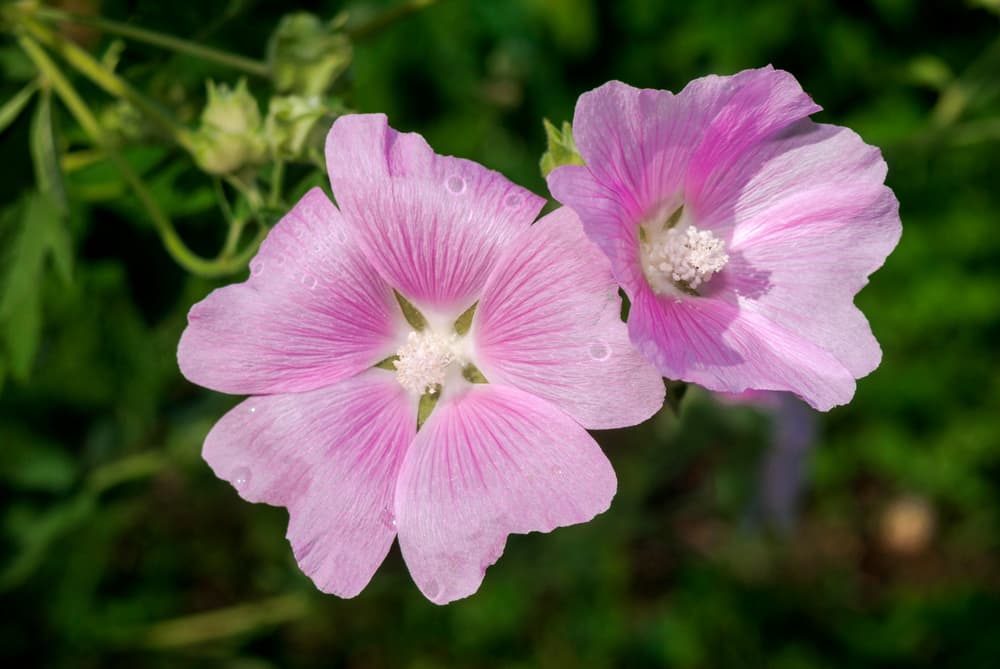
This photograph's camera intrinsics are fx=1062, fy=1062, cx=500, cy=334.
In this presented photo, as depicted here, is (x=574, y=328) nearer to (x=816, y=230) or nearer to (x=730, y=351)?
(x=730, y=351)

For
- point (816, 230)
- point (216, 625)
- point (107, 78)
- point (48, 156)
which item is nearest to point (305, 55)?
point (107, 78)

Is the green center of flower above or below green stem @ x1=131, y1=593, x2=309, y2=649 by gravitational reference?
above

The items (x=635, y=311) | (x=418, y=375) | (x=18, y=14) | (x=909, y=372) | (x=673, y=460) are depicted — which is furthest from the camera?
(x=909, y=372)

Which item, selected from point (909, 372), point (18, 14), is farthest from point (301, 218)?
point (909, 372)

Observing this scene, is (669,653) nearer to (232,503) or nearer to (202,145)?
(232,503)

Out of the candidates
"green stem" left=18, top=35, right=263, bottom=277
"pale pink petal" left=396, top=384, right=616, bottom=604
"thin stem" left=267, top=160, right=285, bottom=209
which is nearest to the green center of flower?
"pale pink petal" left=396, top=384, right=616, bottom=604

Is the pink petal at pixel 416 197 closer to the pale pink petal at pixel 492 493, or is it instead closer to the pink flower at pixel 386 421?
the pink flower at pixel 386 421

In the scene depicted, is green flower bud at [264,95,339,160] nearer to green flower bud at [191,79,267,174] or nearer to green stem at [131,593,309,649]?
green flower bud at [191,79,267,174]
